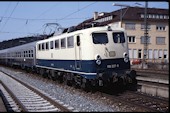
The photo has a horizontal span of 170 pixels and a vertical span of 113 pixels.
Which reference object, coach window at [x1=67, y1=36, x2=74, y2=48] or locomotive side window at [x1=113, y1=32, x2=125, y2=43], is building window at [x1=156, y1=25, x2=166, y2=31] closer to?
coach window at [x1=67, y1=36, x2=74, y2=48]

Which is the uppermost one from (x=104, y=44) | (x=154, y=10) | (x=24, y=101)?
(x=154, y=10)

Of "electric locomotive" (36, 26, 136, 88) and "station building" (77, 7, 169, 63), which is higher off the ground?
"station building" (77, 7, 169, 63)

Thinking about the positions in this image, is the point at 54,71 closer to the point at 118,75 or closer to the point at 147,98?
the point at 118,75

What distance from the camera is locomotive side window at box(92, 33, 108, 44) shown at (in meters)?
14.4

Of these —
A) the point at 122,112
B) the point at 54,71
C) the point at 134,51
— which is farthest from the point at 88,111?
the point at 134,51

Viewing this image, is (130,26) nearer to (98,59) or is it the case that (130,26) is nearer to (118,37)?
(118,37)

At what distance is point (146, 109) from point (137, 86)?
5029 mm

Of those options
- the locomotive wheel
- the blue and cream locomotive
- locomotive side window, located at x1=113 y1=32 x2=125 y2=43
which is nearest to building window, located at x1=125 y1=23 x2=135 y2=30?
the blue and cream locomotive

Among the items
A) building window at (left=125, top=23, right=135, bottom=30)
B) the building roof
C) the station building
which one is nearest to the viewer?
the station building

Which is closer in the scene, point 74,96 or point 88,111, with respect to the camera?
point 88,111

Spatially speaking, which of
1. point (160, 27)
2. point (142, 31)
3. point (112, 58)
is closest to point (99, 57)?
point (112, 58)

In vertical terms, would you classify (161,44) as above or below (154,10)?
below

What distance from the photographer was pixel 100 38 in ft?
47.9

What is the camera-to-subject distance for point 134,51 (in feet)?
213
